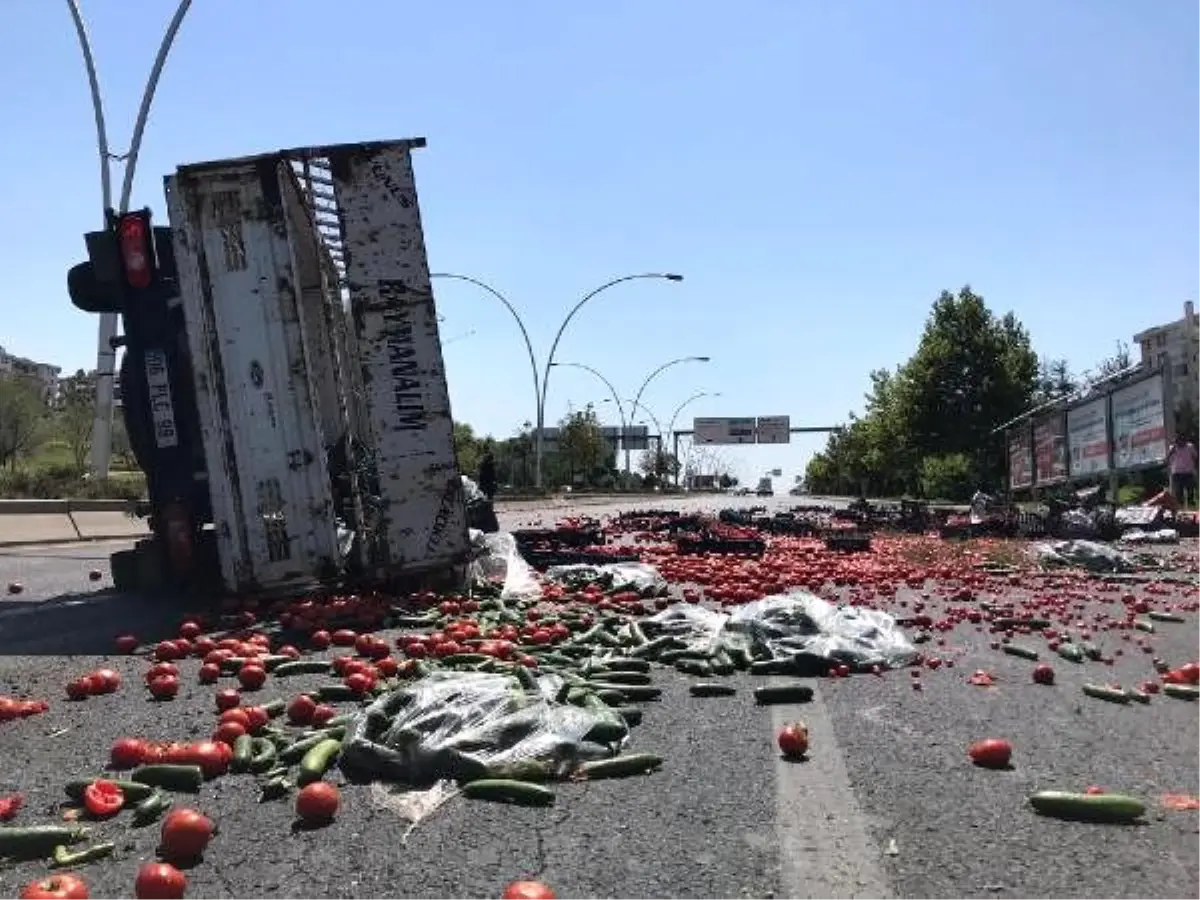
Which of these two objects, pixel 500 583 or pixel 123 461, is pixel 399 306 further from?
pixel 123 461

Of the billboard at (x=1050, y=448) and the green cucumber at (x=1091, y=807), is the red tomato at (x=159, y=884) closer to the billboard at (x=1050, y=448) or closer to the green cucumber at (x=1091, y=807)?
the green cucumber at (x=1091, y=807)

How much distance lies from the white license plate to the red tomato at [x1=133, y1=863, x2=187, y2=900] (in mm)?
7560

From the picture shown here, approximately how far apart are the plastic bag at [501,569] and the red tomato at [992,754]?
19.3 feet

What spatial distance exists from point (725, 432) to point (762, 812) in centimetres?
Answer: 11377

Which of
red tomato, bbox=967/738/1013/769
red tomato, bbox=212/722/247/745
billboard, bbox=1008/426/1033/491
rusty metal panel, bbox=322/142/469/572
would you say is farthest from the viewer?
billboard, bbox=1008/426/1033/491

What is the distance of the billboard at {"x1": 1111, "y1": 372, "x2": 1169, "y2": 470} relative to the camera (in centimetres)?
1920

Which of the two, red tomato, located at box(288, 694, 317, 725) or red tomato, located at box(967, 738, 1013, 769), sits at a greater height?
red tomato, located at box(288, 694, 317, 725)

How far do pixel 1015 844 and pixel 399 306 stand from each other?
23.9 feet

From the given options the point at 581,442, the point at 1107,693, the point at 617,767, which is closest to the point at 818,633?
the point at 1107,693

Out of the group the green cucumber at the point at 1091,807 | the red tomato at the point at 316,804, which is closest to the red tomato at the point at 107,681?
the red tomato at the point at 316,804

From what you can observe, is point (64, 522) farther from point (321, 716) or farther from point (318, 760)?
point (318, 760)

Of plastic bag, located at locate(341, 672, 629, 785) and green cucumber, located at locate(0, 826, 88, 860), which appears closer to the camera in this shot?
green cucumber, located at locate(0, 826, 88, 860)

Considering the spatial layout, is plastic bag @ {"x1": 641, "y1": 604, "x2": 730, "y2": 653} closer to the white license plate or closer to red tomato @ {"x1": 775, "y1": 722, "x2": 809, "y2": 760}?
red tomato @ {"x1": 775, "y1": 722, "x2": 809, "y2": 760}

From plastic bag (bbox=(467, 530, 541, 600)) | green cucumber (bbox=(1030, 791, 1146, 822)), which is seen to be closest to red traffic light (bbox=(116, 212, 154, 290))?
plastic bag (bbox=(467, 530, 541, 600))
